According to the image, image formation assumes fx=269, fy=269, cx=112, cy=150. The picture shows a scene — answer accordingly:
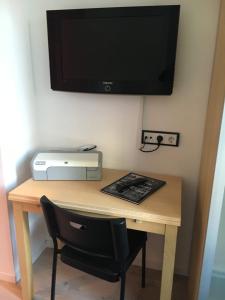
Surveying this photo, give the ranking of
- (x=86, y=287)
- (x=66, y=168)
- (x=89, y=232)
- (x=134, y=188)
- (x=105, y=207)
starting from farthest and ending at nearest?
(x=86, y=287) < (x=66, y=168) < (x=134, y=188) < (x=105, y=207) < (x=89, y=232)

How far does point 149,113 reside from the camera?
169 cm

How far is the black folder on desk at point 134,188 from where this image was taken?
4.66 ft

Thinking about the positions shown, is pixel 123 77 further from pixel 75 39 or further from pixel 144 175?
pixel 144 175

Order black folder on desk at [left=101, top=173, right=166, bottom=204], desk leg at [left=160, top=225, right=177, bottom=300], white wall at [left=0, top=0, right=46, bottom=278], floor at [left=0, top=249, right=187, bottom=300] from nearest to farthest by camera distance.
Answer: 1. desk leg at [left=160, top=225, right=177, bottom=300]
2. black folder on desk at [left=101, top=173, right=166, bottom=204]
3. white wall at [left=0, top=0, right=46, bottom=278]
4. floor at [left=0, top=249, right=187, bottom=300]

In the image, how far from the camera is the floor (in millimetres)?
1731

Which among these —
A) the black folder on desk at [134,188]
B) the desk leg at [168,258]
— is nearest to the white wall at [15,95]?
the black folder on desk at [134,188]

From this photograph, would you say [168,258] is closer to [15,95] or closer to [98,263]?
[98,263]

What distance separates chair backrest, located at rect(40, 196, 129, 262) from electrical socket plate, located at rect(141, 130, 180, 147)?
0.70 m

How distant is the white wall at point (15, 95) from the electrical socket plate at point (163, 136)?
0.79 m

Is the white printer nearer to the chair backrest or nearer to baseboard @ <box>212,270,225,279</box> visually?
the chair backrest

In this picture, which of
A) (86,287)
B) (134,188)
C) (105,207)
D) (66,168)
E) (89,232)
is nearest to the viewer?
(89,232)

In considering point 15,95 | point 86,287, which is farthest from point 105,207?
point 15,95

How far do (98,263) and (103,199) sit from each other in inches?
12.4

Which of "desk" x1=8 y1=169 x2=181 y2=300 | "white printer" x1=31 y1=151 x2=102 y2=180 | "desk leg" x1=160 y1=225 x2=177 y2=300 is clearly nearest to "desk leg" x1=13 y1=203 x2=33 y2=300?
"desk" x1=8 y1=169 x2=181 y2=300
